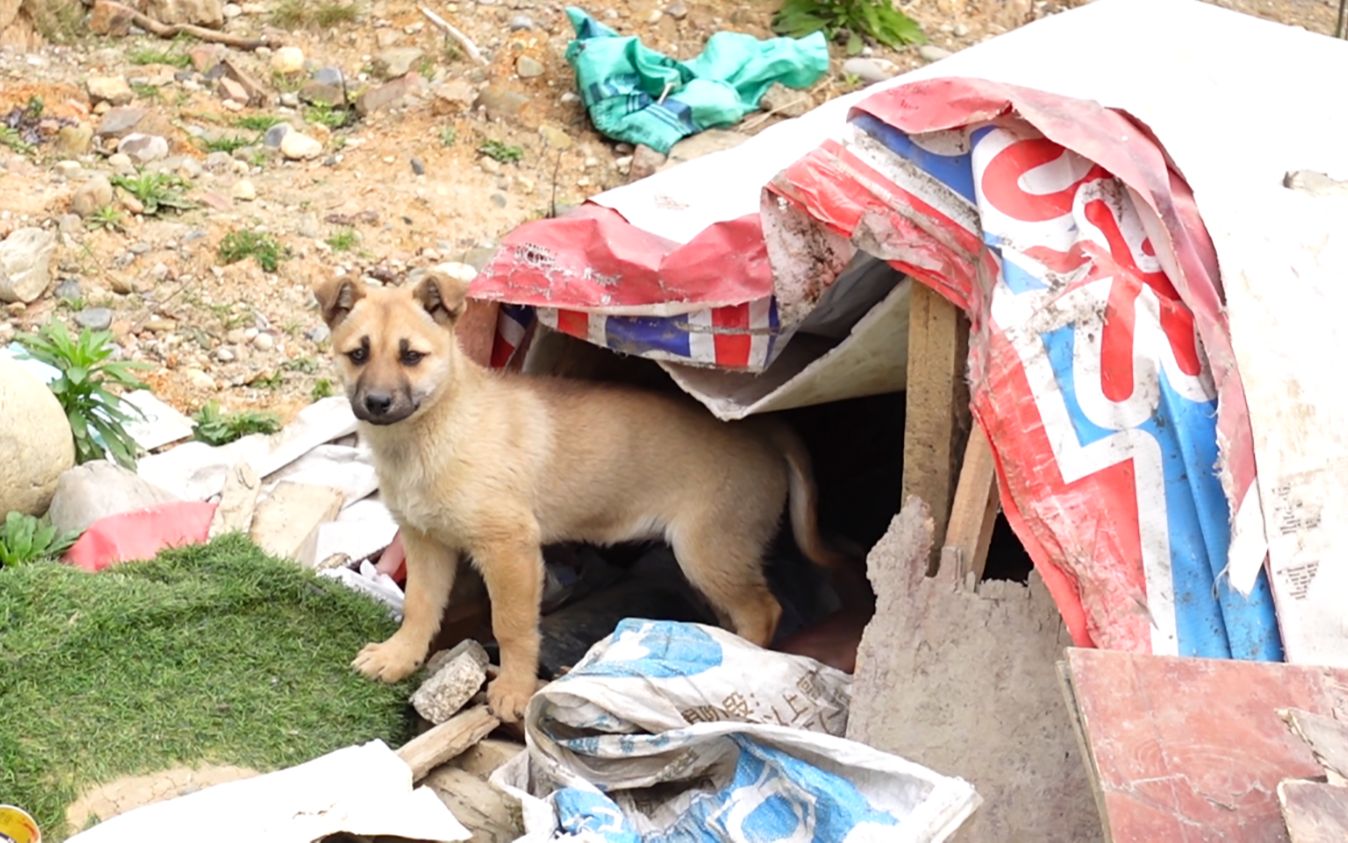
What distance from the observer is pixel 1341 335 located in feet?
11.0

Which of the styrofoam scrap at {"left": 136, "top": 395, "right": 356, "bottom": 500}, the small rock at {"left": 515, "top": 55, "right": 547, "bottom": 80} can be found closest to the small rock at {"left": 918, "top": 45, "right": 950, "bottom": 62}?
the small rock at {"left": 515, "top": 55, "right": 547, "bottom": 80}

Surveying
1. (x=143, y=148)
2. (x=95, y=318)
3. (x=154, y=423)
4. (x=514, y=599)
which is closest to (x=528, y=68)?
(x=143, y=148)

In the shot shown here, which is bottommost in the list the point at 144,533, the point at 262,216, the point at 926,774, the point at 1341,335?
the point at 262,216

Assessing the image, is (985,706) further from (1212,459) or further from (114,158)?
(114,158)

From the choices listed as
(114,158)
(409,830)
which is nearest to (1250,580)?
(409,830)

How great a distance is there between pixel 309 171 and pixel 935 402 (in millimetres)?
5788

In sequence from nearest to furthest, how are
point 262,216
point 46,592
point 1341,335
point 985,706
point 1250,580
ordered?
1. point 1250,580
2. point 1341,335
3. point 985,706
4. point 46,592
5. point 262,216

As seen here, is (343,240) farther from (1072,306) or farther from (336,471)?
(1072,306)

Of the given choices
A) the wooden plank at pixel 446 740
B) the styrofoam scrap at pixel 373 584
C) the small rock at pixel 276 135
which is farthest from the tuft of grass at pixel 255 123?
the wooden plank at pixel 446 740

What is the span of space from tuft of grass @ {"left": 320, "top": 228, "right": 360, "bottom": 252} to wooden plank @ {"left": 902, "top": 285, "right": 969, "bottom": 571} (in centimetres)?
478

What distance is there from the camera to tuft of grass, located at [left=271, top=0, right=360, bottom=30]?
1004cm

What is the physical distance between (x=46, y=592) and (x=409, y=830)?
4.89ft

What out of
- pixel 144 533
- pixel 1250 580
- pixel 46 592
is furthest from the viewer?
pixel 144 533

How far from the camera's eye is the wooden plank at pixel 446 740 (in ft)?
12.9
